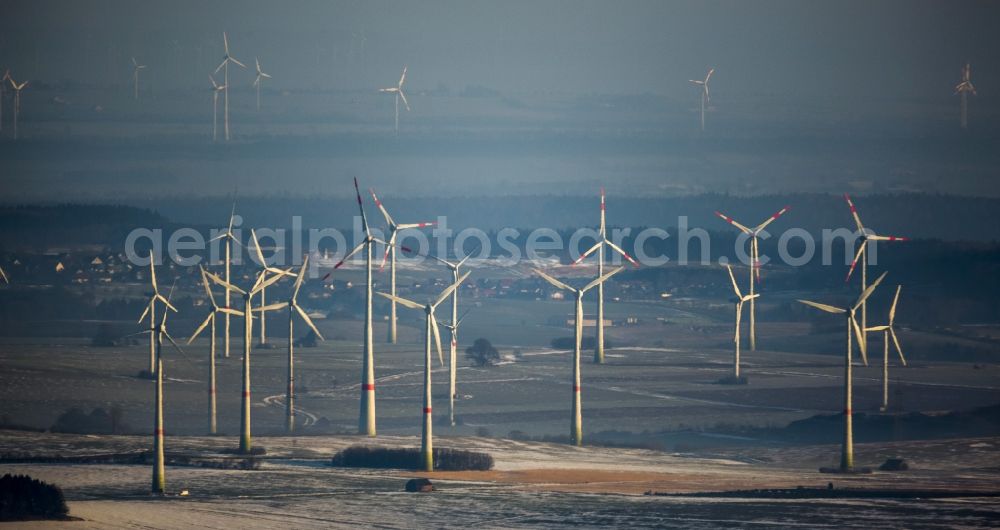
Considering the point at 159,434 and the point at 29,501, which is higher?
the point at 159,434

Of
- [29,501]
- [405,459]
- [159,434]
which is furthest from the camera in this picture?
[405,459]

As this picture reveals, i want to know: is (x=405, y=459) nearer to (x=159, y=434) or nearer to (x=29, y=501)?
(x=159, y=434)

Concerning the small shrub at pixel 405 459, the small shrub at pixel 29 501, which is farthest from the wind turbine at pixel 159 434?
the small shrub at pixel 405 459

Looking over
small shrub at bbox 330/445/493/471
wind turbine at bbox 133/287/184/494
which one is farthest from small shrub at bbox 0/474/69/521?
small shrub at bbox 330/445/493/471

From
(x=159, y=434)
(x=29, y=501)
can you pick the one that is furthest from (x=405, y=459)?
(x=29, y=501)

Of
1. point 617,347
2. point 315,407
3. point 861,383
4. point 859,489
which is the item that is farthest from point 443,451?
point 617,347

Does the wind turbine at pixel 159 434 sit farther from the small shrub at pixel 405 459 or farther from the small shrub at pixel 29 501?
the small shrub at pixel 405 459
